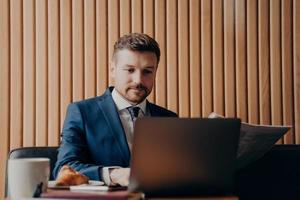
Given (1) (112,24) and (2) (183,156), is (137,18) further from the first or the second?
(2) (183,156)

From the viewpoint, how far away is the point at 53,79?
2.94m

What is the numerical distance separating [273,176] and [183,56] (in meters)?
0.81

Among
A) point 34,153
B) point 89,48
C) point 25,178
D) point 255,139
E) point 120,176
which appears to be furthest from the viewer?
point 89,48

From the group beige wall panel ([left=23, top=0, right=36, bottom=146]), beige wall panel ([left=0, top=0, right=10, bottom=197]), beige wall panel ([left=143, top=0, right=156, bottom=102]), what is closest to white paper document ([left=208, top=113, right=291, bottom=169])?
beige wall panel ([left=143, top=0, right=156, bottom=102])

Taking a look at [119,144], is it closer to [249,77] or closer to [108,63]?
[108,63]

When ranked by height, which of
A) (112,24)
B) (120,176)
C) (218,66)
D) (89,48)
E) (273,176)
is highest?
(112,24)

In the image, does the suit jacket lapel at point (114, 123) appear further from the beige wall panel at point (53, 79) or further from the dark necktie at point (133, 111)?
the beige wall panel at point (53, 79)

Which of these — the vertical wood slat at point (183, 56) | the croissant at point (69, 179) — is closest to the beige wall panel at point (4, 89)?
the vertical wood slat at point (183, 56)

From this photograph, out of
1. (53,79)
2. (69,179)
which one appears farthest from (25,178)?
(53,79)

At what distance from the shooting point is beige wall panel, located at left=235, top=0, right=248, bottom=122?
2959 millimetres

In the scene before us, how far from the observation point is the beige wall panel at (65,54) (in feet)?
9.63

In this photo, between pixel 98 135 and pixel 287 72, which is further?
pixel 287 72

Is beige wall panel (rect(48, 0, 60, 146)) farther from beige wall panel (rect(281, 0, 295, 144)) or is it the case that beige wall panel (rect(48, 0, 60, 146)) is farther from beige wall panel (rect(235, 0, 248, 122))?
beige wall panel (rect(281, 0, 295, 144))

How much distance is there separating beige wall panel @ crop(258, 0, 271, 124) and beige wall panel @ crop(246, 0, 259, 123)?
0.02 m
